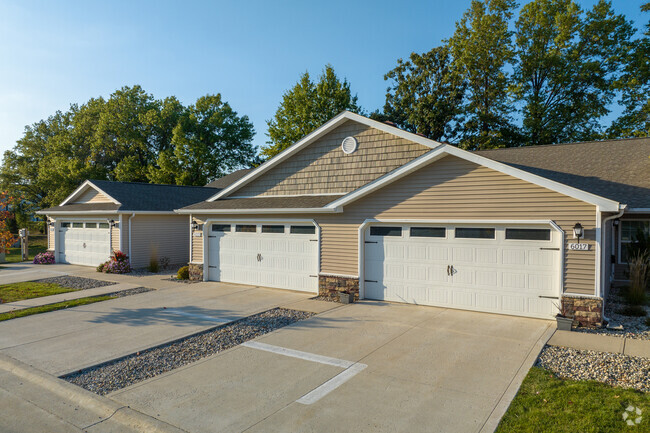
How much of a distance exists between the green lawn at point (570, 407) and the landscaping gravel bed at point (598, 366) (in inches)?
12.0

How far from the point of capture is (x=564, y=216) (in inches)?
323

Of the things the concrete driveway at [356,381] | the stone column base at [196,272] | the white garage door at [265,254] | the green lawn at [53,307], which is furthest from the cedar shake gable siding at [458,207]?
the green lawn at [53,307]

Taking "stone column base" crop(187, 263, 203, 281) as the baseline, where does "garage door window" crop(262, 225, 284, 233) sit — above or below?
above

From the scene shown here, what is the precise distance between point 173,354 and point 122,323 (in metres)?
2.71

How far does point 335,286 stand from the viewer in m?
11.1

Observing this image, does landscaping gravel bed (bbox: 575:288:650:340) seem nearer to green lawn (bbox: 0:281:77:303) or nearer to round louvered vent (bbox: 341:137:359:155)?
round louvered vent (bbox: 341:137:359:155)

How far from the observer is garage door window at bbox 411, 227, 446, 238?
381 inches

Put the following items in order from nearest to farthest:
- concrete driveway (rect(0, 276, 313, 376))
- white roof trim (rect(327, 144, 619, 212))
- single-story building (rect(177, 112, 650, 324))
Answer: concrete driveway (rect(0, 276, 313, 376)) → white roof trim (rect(327, 144, 619, 212)) → single-story building (rect(177, 112, 650, 324))

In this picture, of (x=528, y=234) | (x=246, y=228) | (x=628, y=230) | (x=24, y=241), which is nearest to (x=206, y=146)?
(x=24, y=241)

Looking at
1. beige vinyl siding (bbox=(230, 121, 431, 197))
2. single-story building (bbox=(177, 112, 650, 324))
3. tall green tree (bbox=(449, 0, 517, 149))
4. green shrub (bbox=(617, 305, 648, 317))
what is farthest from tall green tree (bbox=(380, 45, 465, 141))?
green shrub (bbox=(617, 305, 648, 317))

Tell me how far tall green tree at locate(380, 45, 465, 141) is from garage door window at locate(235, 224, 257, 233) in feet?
65.6

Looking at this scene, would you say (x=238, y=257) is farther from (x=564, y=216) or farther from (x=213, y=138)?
(x=213, y=138)

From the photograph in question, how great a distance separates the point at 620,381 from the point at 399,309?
4.81 m

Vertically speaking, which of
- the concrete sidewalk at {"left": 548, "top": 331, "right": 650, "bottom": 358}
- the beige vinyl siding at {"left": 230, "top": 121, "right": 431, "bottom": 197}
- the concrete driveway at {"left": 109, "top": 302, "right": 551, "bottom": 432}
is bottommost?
the concrete driveway at {"left": 109, "top": 302, "right": 551, "bottom": 432}
